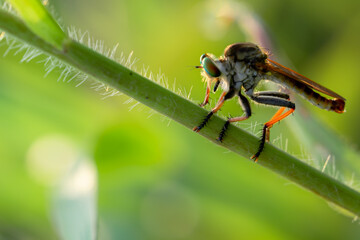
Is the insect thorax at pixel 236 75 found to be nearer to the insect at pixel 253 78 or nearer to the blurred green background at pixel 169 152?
the insect at pixel 253 78

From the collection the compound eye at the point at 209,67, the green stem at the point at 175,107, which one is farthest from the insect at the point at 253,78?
the green stem at the point at 175,107

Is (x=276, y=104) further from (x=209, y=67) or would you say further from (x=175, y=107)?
(x=175, y=107)

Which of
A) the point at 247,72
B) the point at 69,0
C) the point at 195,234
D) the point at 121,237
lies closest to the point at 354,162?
the point at 247,72

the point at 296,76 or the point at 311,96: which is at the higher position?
the point at 311,96

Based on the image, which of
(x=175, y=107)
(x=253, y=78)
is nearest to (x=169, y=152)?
(x=253, y=78)

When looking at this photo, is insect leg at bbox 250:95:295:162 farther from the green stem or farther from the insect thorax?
the green stem

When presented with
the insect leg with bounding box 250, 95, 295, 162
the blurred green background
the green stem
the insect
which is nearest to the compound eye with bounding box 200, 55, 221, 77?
the insect

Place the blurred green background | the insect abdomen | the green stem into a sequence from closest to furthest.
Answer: the green stem
the insect abdomen
the blurred green background

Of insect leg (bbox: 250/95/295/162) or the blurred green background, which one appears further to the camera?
the blurred green background
